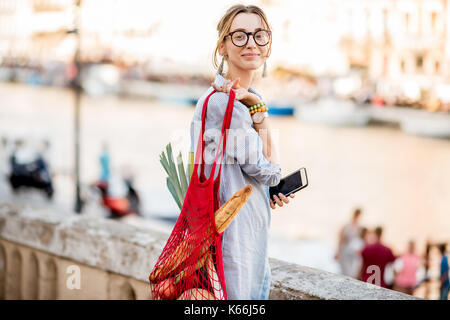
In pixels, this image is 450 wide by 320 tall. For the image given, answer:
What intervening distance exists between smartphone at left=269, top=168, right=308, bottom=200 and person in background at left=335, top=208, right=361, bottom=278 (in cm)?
771

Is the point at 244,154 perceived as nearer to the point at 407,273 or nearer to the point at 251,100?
the point at 251,100

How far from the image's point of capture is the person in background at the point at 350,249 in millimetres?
9797

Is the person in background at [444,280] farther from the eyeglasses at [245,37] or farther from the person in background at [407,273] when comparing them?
the eyeglasses at [245,37]

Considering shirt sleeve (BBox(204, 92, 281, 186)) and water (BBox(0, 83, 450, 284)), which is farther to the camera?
water (BBox(0, 83, 450, 284))

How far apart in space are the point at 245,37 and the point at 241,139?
0.35 m

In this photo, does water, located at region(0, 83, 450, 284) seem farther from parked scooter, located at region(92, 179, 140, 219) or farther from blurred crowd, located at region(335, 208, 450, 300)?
blurred crowd, located at region(335, 208, 450, 300)

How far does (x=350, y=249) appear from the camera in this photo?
9891mm

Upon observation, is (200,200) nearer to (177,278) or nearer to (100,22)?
(177,278)

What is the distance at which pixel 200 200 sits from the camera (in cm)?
203

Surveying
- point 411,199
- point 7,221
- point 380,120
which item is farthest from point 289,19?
point 7,221

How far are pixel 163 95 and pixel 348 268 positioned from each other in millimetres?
65943

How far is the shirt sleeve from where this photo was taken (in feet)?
6.66

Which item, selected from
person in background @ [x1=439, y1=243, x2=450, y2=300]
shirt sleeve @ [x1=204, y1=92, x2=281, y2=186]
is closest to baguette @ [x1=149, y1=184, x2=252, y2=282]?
shirt sleeve @ [x1=204, y1=92, x2=281, y2=186]

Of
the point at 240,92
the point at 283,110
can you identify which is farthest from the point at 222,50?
the point at 283,110
